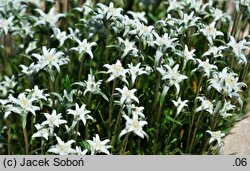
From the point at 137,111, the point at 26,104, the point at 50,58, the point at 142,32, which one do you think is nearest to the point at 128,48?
the point at 142,32

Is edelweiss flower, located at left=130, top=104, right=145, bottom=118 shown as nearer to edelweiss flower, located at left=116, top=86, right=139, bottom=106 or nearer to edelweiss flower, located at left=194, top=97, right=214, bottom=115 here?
edelweiss flower, located at left=116, top=86, right=139, bottom=106

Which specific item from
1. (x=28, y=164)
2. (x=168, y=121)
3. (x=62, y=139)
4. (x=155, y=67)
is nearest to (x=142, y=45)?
(x=155, y=67)

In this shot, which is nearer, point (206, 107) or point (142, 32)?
point (206, 107)

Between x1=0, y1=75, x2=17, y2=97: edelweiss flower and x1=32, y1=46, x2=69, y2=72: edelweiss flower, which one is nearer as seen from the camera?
x1=32, y1=46, x2=69, y2=72: edelweiss flower

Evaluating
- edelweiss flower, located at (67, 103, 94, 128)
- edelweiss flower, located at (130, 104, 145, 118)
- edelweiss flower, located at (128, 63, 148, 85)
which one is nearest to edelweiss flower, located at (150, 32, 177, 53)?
edelweiss flower, located at (128, 63, 148, 85)

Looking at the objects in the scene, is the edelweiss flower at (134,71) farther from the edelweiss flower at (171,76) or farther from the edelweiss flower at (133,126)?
the edelweiss flower at (133,126)

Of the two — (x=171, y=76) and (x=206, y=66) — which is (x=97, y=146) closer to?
(x=171, y=76)

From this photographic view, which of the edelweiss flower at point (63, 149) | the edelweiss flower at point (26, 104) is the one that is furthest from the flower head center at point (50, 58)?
the edelweiss flower at point (63, 149)

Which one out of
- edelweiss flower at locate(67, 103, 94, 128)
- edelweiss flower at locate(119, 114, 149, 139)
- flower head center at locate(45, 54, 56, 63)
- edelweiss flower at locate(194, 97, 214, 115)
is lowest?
edelweiss flower at locate(119, 114, 149, 139)
